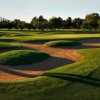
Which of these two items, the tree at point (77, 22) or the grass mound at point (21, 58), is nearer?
the grass mound at point (21, 58)

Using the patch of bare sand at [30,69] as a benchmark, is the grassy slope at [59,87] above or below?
above

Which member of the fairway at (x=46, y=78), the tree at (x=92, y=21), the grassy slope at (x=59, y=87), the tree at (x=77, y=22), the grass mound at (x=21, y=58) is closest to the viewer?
the grassy slope at (x=59, y=87)

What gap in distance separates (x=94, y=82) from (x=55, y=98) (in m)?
3.30

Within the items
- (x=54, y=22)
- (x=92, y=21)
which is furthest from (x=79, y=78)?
(x=54, y=22)

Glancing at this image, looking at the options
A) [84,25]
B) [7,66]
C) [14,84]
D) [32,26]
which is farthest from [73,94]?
[32,26]

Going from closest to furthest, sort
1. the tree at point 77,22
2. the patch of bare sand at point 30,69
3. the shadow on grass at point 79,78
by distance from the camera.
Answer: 1. the shadow on grass at point 79,78
2. the patch of bare sand at point 30,69
3. the tree at point 77,22

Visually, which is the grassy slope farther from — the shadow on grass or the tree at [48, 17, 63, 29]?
the tree at [48, 17, 63, 29]

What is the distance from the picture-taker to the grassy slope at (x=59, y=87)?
1396cm

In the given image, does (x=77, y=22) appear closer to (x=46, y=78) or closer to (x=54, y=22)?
(x=54, y=22)

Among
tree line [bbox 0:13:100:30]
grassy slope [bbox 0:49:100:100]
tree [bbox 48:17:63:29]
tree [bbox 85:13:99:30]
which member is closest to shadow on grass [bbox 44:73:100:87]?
grassy slope [bbox 0:49:100:100]

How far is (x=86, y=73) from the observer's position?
18.0 meters

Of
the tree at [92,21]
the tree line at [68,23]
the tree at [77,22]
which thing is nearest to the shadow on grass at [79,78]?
the tree line at [68,23]

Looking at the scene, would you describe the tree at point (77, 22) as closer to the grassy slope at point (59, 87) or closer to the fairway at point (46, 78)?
the fairway at point (46, 78)

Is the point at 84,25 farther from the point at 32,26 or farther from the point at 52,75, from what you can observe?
the point at 52,75
